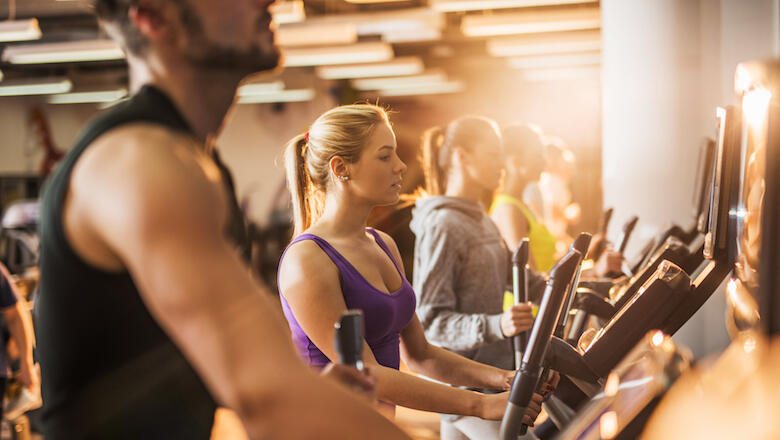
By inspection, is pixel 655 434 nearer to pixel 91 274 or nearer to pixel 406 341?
pixel 91 274

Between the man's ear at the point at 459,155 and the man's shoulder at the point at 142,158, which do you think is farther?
the man's ear at the point at 459,155

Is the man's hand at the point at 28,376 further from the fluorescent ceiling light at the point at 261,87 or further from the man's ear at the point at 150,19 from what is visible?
the fluorescent ceiling light at the point at 261,87

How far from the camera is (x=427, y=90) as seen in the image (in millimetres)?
12938

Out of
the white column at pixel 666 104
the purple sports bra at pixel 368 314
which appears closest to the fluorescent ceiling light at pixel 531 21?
the white column at pixel 666 104

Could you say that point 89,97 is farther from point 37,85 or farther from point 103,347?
point 103,347

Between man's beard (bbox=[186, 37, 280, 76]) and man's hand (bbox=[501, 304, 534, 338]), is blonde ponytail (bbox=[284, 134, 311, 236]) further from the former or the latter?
man's beard (bbox=[186, 37, 280, 76])

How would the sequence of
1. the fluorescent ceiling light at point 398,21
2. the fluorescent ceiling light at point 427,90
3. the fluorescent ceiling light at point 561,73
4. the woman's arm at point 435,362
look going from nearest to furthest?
1. the woman's arm at point 435,362
2. the fluorescent ceiling light at point 398,21
3. the fluorescent ceiling light at point 561,73
4. the fluorescent ceiling light at point 427,90

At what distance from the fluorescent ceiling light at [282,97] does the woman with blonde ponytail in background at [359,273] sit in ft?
31.7

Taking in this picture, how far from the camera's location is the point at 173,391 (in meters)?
0.87

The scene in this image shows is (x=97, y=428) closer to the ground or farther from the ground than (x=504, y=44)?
closer to the ground

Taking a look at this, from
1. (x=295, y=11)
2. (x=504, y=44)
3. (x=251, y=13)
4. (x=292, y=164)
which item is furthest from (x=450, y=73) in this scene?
(x=251, y=13)

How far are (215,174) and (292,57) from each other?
7474 mm

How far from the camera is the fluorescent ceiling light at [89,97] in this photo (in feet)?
38.7

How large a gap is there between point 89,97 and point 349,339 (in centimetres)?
1219
